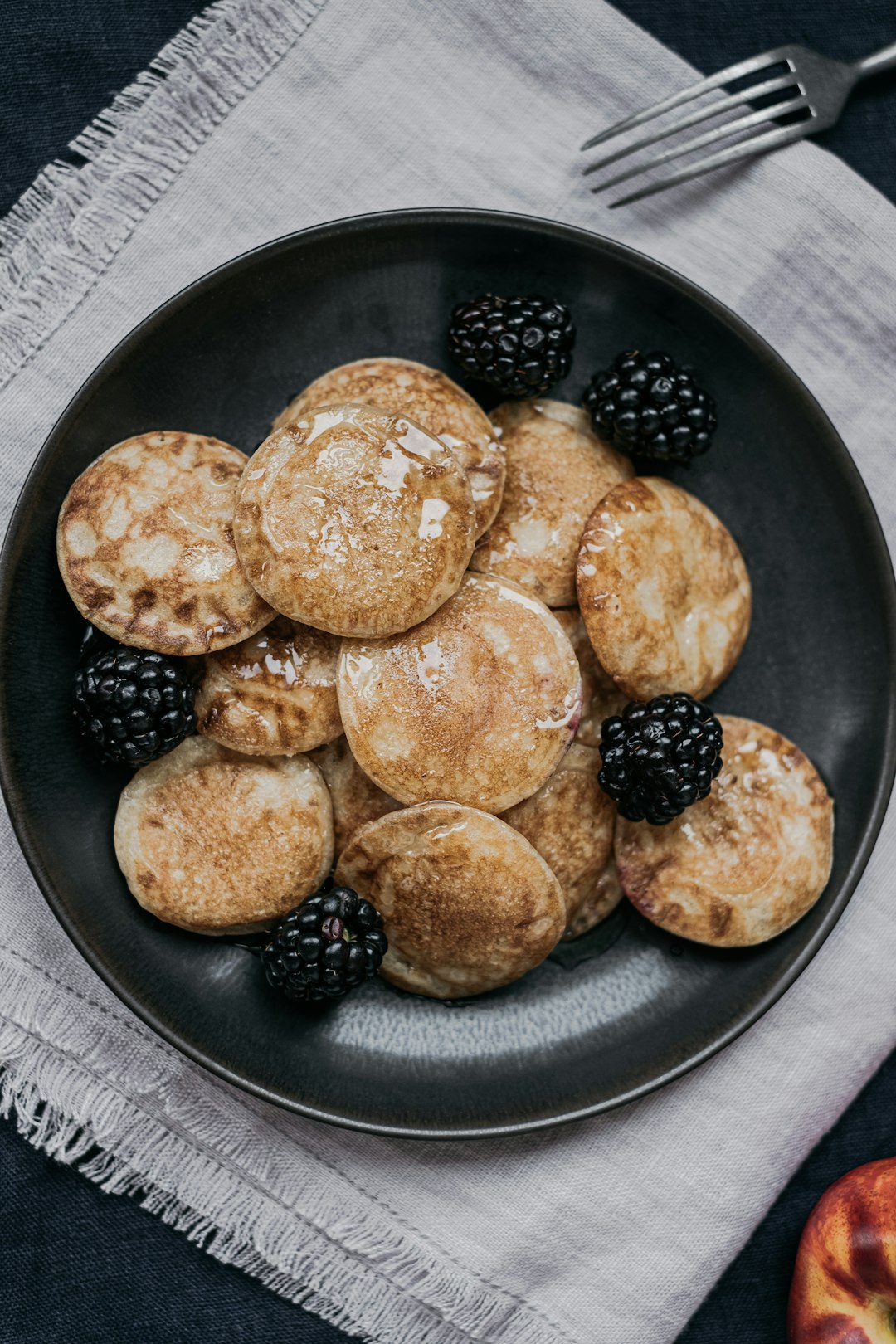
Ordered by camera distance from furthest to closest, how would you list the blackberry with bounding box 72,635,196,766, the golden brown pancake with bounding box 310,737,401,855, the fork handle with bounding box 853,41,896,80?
the fork handle with bounding box 853,41,896,80 → the golden brown pancake with bounding box 310,737,401,855 → the blackberry with bounding box 72,635,196,766

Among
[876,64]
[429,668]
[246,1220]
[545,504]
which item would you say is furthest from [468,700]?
[876,64]

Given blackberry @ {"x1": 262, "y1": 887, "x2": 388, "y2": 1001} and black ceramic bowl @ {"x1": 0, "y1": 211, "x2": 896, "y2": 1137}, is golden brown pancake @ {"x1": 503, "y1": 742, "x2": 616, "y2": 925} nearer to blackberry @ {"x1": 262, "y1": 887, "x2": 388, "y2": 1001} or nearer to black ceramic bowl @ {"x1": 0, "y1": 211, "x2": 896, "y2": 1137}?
black ceramic bowl @ {"x1": 0, "y1": 211, "x2": 896, "y2": 1137}

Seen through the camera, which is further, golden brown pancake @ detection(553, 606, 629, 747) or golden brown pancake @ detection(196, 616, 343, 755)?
golden brown pancake @ detection(553, 606, 629, 747)

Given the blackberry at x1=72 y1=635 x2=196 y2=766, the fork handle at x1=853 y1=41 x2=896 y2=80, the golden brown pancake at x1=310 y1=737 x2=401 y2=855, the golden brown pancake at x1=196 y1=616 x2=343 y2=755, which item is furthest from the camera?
the fork handle at x1=853 y1=41 x2=896 y2=80

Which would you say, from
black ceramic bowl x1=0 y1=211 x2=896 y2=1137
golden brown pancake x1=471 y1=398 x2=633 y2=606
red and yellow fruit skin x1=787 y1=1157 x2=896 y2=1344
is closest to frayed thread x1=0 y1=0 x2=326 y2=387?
black ceramic bowl x1=0 y1=211 x2=896 y2=1137

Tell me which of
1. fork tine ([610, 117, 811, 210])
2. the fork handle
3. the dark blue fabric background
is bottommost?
the dark blue fabric background

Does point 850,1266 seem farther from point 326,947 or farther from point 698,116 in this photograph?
point 698,116
